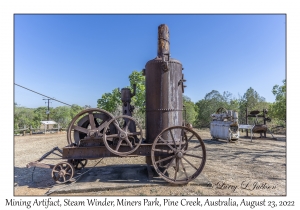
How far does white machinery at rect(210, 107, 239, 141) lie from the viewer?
533 inches

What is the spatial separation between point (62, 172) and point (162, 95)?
3.97 metres

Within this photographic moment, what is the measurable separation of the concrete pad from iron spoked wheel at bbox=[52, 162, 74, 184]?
0.78 ft

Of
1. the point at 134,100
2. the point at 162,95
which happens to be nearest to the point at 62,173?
the point at 162,95

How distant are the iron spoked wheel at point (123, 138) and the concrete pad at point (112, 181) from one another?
0.95 m

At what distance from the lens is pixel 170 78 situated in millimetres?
5625

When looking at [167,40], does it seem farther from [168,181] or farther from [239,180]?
[239,180]

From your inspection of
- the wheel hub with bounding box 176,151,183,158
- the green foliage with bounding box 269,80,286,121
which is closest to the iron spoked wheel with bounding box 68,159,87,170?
the wheel hub with bounding box 176,151,183,158

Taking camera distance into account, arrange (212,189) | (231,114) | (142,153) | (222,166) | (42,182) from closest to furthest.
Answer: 1. (212,189)
2. (142,153)
3. (42,182)
4. (222,166)
5. (231,114)

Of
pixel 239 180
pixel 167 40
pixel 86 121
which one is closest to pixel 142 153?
pixel 86 121

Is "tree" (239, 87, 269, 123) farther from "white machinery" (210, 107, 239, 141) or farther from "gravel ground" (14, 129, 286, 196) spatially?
"gravel ground" (14, 129, 286, 196)

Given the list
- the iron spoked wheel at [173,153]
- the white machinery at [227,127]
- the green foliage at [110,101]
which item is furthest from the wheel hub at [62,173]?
the green foliage at [110,101]

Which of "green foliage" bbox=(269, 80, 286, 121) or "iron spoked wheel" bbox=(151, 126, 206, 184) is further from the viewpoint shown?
"green foliage" bbox=(269, 80, 286, 121)

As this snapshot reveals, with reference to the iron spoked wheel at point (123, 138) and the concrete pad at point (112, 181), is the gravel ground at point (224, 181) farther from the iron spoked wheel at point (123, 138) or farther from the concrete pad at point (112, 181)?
the iron spoked wheel at point (123, 138)
